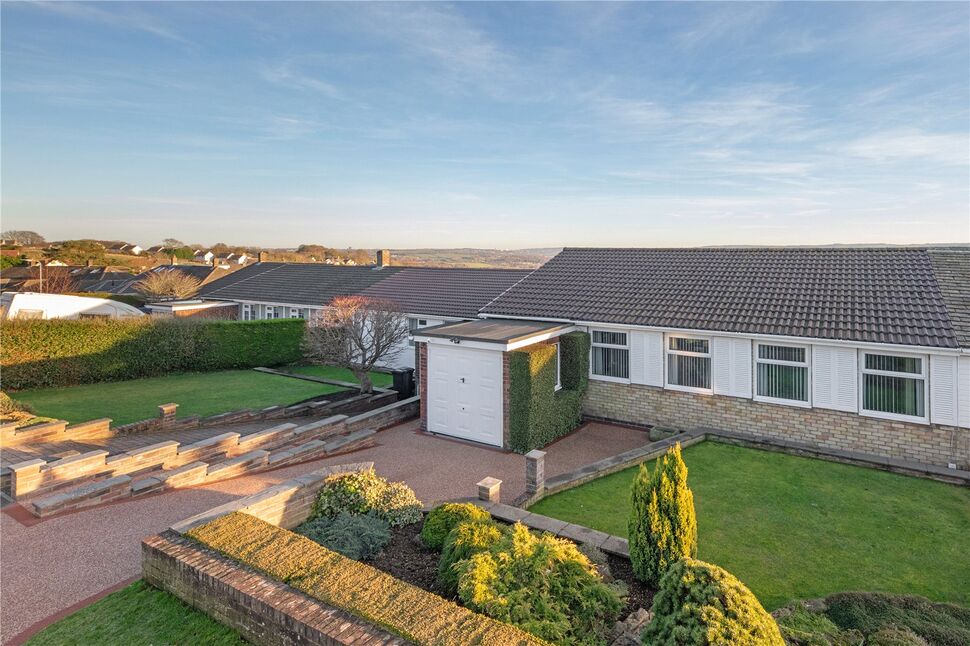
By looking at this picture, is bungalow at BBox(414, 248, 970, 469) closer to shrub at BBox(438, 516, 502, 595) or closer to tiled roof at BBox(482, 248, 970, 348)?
tiled roof at BBox(482, 248, 970, 348)

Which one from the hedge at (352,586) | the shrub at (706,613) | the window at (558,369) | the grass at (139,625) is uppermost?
the window at (558,369)

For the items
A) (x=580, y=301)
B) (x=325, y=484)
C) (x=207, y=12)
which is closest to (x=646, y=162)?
(x=580, y=301)

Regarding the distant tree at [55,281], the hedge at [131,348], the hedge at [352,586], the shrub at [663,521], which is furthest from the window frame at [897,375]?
the distant tree at [55,281]

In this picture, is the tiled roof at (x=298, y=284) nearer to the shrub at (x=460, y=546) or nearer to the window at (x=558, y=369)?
the window at (x=558, y=369)

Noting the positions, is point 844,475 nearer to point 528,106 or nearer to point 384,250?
point 528,106

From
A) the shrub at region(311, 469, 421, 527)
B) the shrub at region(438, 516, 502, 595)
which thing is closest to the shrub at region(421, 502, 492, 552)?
the shrub at region(438, 516, 502, 595)
